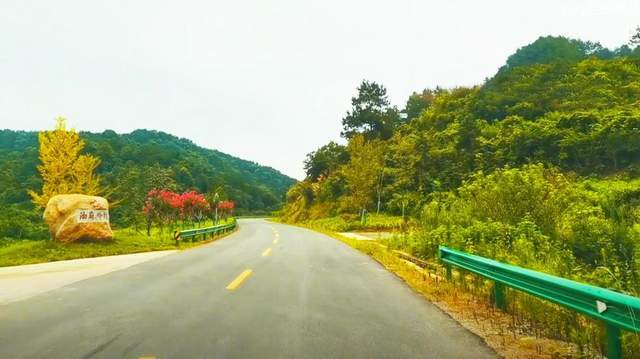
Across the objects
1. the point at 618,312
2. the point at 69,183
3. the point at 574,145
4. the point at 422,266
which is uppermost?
the point at 574,145

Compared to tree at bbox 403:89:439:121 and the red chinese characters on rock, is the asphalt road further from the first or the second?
tree at bbox 403:89:439:121

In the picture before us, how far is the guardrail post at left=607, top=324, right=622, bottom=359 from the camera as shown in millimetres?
4047

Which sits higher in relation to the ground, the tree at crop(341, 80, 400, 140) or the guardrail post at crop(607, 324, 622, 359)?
the tree at crop(341, 80, 400, 140)

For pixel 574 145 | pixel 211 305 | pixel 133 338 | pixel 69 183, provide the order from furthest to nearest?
pixel 574 145 < pixel 69 183 < pixel 211 305 < pixel 133 338

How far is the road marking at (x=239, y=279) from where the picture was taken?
8820 mm

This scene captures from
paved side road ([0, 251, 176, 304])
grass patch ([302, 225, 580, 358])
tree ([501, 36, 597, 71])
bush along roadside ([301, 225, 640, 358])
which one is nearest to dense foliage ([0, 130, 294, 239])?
paved side road ([0, 251, 176, 304])

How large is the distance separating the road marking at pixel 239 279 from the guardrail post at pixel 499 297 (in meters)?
4.68

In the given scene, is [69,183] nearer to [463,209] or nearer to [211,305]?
[463,209]

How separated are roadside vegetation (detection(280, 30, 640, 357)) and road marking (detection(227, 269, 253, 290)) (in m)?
4.51

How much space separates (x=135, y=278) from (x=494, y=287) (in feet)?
24.7

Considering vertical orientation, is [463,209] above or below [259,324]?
above

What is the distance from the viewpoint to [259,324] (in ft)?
18.9

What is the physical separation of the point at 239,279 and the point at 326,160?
205ft

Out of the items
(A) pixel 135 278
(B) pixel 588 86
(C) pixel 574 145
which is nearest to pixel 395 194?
(C) pixel 574 145
